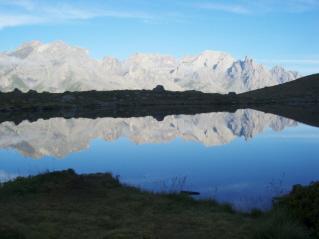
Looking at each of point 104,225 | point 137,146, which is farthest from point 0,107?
point 104,225

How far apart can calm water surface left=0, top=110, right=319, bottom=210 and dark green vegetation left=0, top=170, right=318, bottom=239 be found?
3573mm

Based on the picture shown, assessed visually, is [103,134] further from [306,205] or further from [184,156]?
[306,205]

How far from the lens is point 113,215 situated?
60.6 ft

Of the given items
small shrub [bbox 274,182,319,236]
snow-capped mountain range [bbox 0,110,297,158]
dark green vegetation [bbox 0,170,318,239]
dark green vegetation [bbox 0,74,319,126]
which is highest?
dark green vegetation [bbox 0,74,319,126]

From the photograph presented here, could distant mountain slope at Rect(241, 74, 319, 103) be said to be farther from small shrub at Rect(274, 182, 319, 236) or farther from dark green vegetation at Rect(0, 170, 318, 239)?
small shrub at Rect(274, 182, 319, 236)

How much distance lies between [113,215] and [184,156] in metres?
23.8

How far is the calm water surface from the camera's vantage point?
27984 millimetres

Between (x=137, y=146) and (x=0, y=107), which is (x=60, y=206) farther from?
(x=0, y=107)

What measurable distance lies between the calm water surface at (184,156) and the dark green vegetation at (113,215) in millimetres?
3573

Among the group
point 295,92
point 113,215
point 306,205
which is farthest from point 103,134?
point 295,92

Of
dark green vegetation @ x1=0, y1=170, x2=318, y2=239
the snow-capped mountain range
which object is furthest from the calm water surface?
dark green vegetation @ x1=0, y1=170, x2=318, y2=239

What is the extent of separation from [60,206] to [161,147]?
101ft

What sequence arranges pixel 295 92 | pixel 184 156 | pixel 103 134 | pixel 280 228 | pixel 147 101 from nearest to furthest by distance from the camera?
pixel 280 228 → pixel 184 156 → pixel 103 134 → pixel 147 101 → pixel 295 92

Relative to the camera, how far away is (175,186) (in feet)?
89.0
